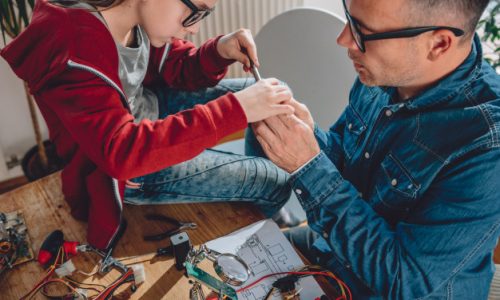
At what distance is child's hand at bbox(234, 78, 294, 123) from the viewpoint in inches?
46.7

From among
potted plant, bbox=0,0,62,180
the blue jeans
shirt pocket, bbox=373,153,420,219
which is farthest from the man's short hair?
potted plant, bbox=0,0,62,180

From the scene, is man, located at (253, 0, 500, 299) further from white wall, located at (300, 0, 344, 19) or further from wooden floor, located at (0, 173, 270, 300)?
white wall, located at (300, 0, 344, 19)

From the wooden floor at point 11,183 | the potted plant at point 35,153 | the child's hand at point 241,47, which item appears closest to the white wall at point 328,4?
the child's hand at point 241,47

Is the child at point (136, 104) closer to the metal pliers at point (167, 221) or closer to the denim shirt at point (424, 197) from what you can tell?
the metal pliers at point (167, 221)

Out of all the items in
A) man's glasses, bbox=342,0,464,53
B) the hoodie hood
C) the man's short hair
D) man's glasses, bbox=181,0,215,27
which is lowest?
the hoodie hood

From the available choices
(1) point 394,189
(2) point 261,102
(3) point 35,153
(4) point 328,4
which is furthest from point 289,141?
(4) point 328,4

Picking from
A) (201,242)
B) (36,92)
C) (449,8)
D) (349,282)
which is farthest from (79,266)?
(449,8)

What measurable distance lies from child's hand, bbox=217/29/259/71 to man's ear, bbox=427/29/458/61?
1.85 feet

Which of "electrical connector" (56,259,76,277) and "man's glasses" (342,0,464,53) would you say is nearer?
"man's glasses" (342,0,464,53)

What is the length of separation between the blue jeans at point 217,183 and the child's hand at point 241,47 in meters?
0.31

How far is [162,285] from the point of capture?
1231 millimetres

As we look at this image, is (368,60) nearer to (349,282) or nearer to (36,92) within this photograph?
(349,282)

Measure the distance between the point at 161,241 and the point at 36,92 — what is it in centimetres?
53

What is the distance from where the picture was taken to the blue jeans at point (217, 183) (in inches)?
55.2
